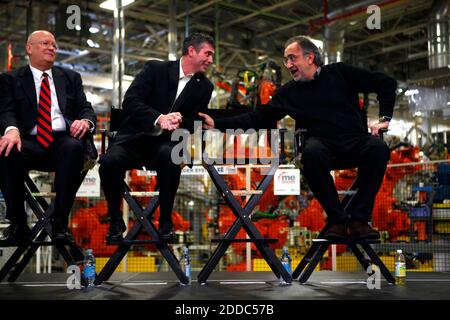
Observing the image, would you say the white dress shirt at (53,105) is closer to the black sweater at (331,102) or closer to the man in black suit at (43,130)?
the man in black suit at (43,130)

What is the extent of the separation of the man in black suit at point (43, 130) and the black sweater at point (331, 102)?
3.08ft

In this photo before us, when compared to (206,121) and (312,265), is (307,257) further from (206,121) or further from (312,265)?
(206,121)

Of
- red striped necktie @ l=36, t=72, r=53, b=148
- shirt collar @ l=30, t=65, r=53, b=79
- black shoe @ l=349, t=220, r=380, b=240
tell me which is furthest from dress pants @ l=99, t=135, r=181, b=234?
black shoe @ l=349, t=220, r=380, b=240

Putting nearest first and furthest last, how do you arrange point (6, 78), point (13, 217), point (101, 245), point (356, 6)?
point (13, 217), point (6, 78), point (101, 245), point (356, 6)

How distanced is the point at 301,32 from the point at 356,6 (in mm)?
4815

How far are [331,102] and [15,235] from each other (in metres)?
2.15

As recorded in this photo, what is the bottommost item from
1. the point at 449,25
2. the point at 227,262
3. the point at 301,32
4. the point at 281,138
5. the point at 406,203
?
the point at 227,262

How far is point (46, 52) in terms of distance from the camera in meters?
3.54

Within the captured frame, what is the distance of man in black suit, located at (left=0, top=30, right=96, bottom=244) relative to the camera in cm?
316

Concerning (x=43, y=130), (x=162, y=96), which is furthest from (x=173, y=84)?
(x=43, y=130)

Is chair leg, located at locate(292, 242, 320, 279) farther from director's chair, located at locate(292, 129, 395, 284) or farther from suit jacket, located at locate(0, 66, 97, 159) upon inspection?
suit jacket, located at locate(0, 66, 97, 159)

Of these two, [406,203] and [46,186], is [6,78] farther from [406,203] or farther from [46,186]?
[406,203]

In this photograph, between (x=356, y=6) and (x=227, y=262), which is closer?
(x=227, y=262)

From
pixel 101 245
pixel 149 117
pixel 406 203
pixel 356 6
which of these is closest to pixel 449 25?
pixel 356 6
